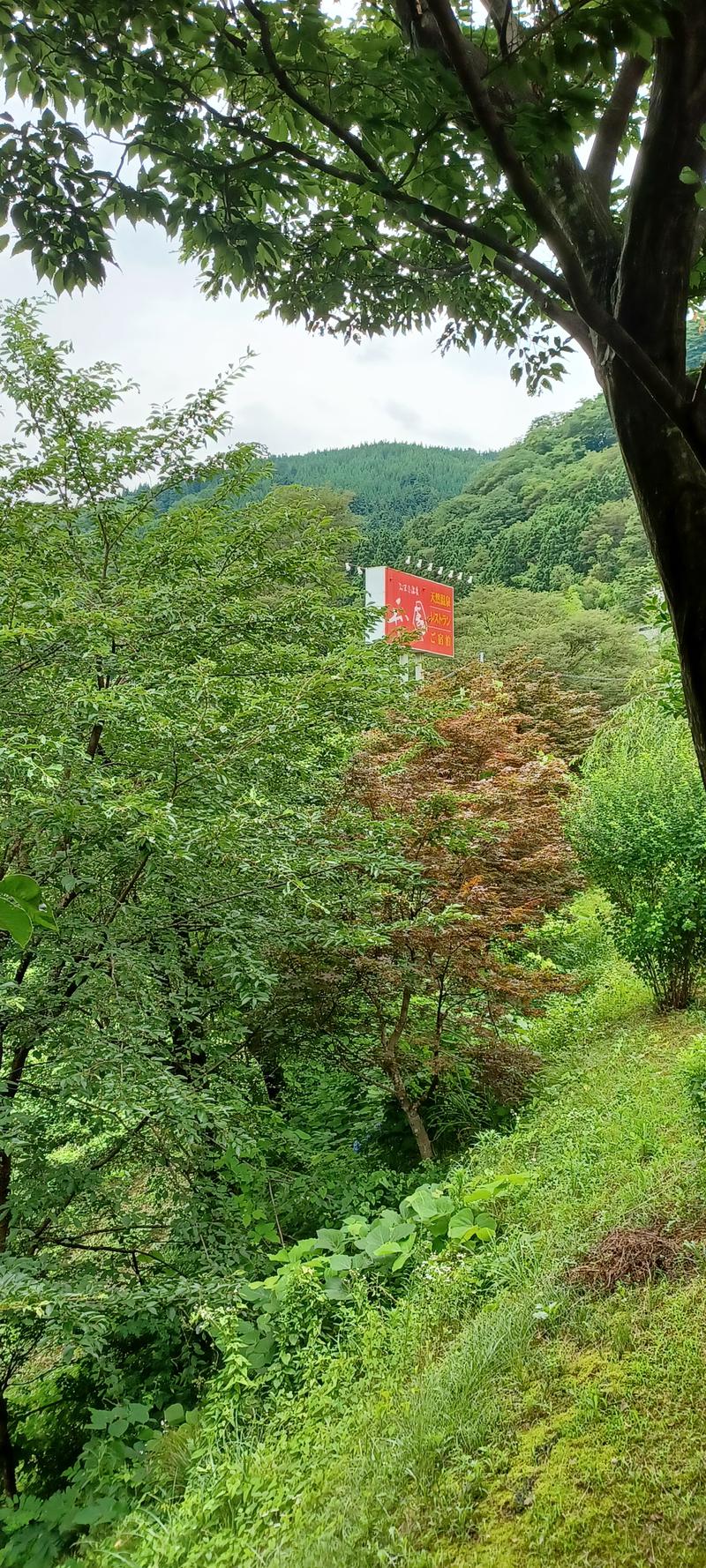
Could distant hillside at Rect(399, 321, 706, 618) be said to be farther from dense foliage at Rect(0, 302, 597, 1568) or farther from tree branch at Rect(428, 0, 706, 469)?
tree branch at Rect(428, 0, 706, 469)

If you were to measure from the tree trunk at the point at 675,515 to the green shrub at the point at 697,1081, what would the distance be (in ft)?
6.75

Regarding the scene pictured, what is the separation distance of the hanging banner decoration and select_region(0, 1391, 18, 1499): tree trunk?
1271 cm

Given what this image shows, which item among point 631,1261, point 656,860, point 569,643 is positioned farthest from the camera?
point 569,643

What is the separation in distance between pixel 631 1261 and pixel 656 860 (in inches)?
142

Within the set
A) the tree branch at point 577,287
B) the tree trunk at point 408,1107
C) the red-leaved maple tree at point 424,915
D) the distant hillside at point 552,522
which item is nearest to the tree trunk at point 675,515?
the tree branch at point 577,287

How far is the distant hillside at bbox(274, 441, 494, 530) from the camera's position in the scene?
6334 cm

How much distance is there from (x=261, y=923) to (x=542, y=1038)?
11.1 feet

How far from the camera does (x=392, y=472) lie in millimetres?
71750

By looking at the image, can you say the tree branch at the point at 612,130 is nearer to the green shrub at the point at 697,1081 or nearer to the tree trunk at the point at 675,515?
the tree trunk at the point at 675,515

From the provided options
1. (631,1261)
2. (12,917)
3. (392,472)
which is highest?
(392,472)

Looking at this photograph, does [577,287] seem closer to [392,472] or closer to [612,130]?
[612,130]

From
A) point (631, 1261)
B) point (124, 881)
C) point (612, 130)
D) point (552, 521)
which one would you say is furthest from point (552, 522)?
point (631, 1261)

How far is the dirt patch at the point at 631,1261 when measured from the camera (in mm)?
2619

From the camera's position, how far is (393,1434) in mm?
2246
